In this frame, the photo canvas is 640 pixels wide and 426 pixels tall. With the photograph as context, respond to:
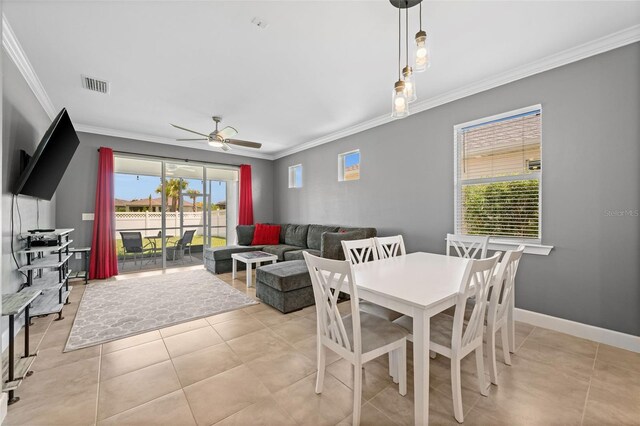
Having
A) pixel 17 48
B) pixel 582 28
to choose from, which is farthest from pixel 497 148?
pixel 17 48

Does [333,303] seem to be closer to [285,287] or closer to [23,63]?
[285,287]

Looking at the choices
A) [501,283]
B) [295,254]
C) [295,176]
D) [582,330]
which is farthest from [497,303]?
[295,176]

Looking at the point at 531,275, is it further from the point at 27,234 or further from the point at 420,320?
the point at 27,234

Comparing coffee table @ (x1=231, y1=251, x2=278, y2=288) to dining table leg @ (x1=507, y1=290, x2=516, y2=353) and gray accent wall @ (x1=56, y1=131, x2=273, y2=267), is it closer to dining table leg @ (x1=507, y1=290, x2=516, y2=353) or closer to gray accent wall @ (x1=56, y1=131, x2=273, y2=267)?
gray accent wall @ (x1=56, y1=131, x2=273, y2=267)

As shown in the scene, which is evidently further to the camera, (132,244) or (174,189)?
(174,189)

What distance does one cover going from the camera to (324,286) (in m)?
1.66

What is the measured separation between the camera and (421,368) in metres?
1.40

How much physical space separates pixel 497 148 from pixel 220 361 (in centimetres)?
372

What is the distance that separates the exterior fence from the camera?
5.39 meters

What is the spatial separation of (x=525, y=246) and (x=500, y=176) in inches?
33.8

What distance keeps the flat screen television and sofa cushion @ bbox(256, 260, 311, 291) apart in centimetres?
262

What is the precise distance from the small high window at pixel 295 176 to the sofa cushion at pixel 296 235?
3.68ft

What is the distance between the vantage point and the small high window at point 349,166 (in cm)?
502

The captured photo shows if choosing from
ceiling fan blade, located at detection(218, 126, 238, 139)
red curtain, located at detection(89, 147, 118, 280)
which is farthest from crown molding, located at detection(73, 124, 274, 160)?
ceiling fan blade, located at detection(218, 126, 238, 139)
